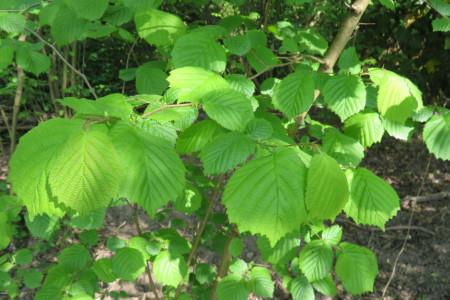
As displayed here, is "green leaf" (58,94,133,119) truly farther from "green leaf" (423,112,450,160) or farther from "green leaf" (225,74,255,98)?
"green leaf" (423,112,450,160)

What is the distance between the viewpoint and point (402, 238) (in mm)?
3395

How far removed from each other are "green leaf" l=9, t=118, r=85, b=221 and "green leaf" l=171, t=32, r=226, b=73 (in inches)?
22.9

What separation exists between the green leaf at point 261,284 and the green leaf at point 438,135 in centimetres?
106

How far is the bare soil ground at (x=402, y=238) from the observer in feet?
9.32

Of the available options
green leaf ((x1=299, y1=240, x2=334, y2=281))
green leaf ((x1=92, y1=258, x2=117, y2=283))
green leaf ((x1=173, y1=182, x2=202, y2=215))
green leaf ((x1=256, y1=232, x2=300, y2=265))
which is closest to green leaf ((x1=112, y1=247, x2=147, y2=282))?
green leaf ((x1=92, y1=258, x2=117, y2=283))

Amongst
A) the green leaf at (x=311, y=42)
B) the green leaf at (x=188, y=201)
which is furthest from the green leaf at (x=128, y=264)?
the green leaf at (x=311, y=42)

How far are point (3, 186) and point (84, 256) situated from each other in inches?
71.6

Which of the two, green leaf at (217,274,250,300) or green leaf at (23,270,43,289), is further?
green leaf at (23,270,43,289)

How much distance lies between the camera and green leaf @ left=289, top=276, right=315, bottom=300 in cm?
169

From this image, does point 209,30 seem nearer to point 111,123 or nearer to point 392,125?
point 111,123

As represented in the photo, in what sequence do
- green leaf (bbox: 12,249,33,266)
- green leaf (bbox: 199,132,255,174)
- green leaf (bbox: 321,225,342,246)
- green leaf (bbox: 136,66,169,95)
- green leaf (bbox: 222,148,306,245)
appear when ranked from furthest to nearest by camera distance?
A: green leaf (bbox: 12,249,33,266)
green leaf (bbox: 136,66,169,95)
green leaf (bbox: 321,225,342,246)
green leaf (bbox: 199,132,255,174)
green leaf (bbox: 222,148,306,245)

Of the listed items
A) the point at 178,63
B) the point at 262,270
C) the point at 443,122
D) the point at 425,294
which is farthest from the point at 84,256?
the point at 425,294

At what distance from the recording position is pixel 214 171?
0.83 metres

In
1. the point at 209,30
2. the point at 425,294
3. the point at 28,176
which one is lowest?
the point at 425,294
